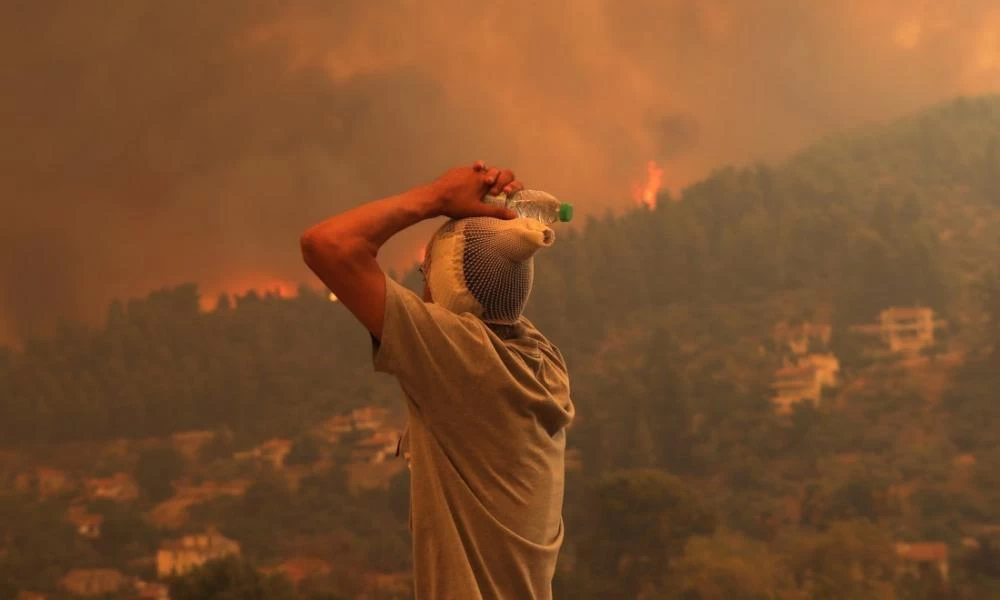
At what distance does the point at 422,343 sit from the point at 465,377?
66 mm

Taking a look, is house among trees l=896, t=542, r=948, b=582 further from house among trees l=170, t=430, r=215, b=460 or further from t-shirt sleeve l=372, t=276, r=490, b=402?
t-shirt sleeve l=372, t=276, r=490, b=402

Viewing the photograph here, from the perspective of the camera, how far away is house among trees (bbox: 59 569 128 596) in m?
7.18

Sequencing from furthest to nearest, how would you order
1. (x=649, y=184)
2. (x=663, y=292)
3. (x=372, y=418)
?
(x=649, y=184)
(x=663, y=292)
(x=372, y=418)

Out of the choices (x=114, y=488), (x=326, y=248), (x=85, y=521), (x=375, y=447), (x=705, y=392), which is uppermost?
(x=705, y=392)

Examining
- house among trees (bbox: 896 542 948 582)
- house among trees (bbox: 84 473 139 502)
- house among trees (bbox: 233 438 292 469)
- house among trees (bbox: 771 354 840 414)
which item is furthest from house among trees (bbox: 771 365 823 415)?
house among trees (bbox: 84 473 139 502)

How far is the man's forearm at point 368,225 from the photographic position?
1.19m

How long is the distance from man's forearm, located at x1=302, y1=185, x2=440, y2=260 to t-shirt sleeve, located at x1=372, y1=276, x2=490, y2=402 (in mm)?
53

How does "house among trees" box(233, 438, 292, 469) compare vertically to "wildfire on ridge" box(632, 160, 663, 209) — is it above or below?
below

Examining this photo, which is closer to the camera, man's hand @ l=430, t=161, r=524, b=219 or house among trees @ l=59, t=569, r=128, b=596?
man's hand @ l=430, t=161, r=524, b=219

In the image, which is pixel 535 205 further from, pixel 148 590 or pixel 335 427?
pixel 335 427

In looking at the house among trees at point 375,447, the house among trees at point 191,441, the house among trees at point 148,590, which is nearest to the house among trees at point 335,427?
the house among trees at point 375,447

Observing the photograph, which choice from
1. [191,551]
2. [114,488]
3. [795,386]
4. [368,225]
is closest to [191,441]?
[114,488]

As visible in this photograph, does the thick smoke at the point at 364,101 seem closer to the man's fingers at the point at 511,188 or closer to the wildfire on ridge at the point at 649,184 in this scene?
the wildfire on ridge at the point at 649,184

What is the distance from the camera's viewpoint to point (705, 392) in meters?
8.27
